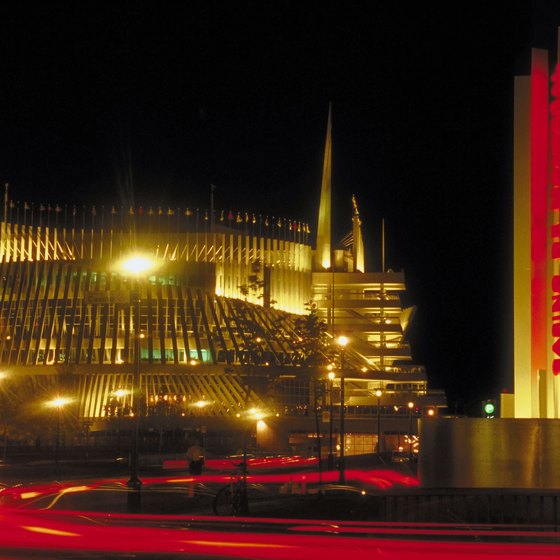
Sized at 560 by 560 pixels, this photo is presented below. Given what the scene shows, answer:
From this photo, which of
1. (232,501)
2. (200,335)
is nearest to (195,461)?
(232,501)

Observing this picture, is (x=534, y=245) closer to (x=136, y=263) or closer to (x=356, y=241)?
(x=136, y=263)

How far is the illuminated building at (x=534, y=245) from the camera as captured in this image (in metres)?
34.2

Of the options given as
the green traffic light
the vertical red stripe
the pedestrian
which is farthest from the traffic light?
the pedestrian

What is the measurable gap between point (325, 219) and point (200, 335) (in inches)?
1010

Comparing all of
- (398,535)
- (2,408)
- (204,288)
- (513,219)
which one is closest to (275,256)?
(204,288)

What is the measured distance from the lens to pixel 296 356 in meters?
89.1

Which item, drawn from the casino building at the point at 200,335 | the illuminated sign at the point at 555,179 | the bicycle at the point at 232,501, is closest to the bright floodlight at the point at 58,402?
the casino building at the point at 200,335

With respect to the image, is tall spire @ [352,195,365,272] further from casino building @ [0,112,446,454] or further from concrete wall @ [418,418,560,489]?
concrete wall @ [418,418,560,489]

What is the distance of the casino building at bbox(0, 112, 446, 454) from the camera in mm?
84062

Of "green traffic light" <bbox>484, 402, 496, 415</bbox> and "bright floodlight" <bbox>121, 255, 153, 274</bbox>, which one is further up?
"bright floodlight" <bbox>121, 255, 153, 274</bbox>

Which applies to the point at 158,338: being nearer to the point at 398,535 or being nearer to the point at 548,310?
the point at 548,310

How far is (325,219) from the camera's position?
11369 cm

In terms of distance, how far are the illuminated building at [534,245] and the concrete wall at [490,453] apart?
1.89m

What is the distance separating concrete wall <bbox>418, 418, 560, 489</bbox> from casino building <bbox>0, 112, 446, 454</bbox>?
3692 cm
